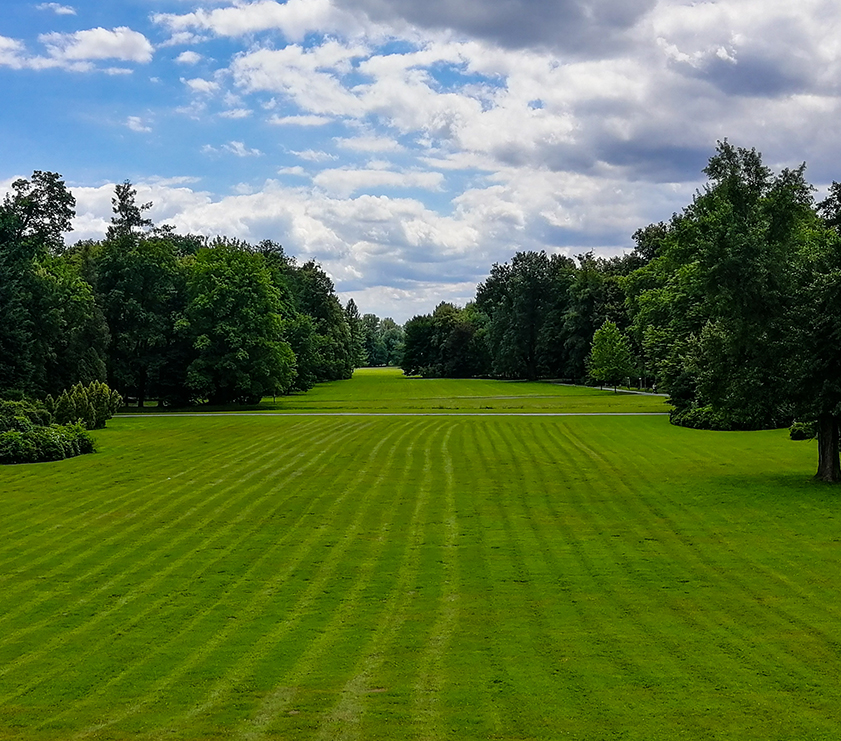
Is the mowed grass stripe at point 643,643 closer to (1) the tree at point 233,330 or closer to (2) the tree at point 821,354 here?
(2) the tree at point 821,354

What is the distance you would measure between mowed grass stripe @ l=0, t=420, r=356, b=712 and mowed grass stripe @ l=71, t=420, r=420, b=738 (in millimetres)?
1263

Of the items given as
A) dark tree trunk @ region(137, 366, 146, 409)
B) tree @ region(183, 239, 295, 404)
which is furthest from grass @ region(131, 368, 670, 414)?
tree @ region(183, 239, 295, 404)

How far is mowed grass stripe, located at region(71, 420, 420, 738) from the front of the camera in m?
8.66

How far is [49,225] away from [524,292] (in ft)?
218

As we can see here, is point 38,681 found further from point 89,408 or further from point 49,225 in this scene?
point 49,225

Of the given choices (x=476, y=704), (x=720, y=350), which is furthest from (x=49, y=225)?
(x=476, y=704)

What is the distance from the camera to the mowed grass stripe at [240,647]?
866 cm

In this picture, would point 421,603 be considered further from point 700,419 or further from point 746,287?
point 700,419

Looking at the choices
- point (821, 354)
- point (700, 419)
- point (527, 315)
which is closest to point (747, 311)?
point (821, 354)

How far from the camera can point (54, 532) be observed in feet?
56.9

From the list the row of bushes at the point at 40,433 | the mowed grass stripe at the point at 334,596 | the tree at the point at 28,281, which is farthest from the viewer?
the tree at the point at 28,281

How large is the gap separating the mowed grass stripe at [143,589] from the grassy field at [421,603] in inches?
2.0

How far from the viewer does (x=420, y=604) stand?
482 inches

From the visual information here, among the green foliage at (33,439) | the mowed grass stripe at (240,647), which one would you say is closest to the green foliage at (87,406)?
the green foliage at (33,439)
